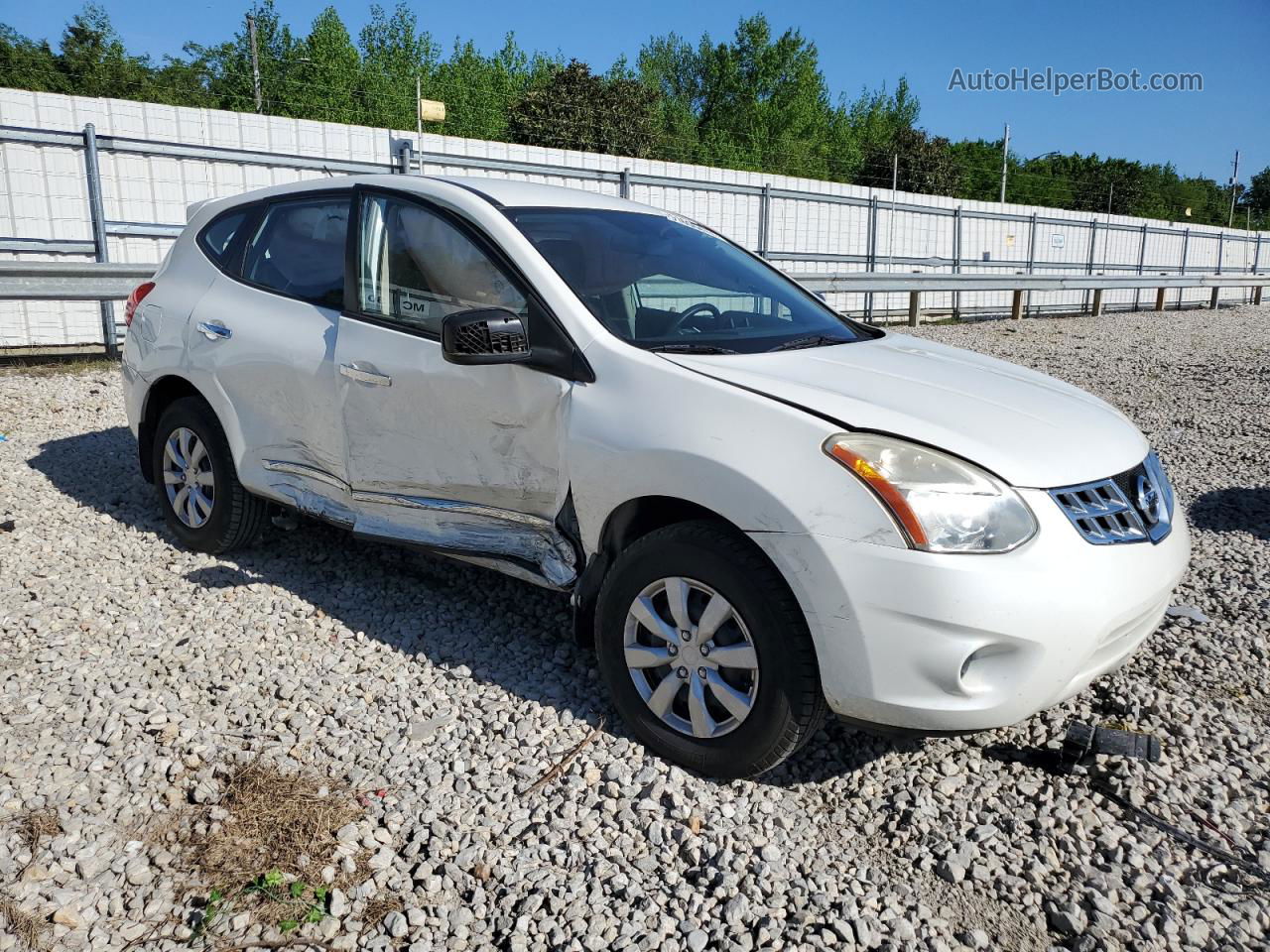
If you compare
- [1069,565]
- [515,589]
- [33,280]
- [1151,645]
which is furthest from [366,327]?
[33,280]

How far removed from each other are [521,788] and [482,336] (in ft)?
4.43

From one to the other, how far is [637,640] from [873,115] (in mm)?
67982

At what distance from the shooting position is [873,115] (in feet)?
213

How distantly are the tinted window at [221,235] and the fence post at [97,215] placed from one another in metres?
5.91

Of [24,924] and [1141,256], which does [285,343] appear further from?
[1141,256]

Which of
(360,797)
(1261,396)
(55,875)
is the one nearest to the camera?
(55,875)

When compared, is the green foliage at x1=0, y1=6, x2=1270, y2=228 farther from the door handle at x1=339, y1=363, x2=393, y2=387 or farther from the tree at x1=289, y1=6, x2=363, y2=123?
the door handle at x1=339, y1=363, x2=393, y2=387

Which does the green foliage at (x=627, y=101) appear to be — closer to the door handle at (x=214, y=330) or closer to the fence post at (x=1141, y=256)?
the fence post at (x=1141, y=256)

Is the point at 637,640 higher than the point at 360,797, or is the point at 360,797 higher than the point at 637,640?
the point at 637,640

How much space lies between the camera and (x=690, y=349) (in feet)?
10.3

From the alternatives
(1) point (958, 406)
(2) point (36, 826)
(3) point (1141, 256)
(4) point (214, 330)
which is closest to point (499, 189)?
(4) point (214, 330)

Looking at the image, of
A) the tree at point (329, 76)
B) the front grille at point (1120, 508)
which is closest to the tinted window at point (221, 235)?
the front grille at point (1120, 508)

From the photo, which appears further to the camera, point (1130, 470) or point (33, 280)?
point (33, 280)

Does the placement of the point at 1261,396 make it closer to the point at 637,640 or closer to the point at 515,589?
the point at 515,589
